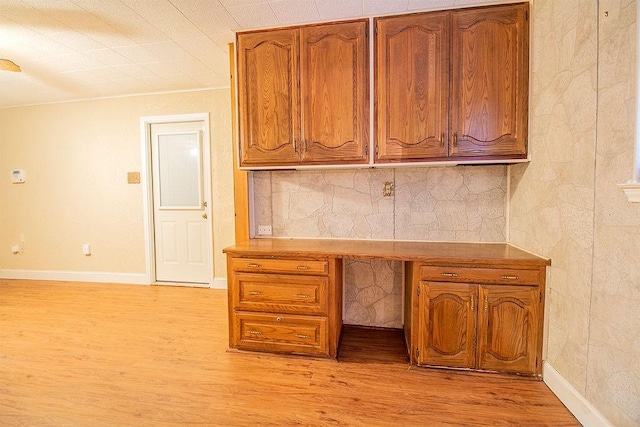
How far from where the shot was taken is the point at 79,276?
4082 millimetres

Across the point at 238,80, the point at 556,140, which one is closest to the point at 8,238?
the point at 238,80

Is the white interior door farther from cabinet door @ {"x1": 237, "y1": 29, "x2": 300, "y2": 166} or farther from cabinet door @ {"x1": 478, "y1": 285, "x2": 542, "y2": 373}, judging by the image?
cabinet door @ {"x1": 478, "y1": 285, "x2": 542, "y2": 373}

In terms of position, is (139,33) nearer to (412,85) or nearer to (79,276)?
(412,85)

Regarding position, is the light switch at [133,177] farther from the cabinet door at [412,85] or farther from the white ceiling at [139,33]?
the cabinet door at [412,85]

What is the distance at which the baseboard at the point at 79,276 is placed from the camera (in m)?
3.92

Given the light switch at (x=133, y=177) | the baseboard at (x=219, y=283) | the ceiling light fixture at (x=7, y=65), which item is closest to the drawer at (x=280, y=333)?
the baseboard at (x=219, y=283)

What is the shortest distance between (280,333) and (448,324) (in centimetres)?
117

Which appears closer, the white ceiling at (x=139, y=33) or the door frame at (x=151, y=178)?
the white ceiling at (x=139, y=33)

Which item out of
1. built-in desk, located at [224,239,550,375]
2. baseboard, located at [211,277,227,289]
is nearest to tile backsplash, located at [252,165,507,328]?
built-in desk, located at [224,239,550,375]

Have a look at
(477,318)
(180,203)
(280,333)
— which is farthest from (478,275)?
(180,203)

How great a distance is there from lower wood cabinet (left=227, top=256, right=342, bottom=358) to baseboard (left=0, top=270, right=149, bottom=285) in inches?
95.2

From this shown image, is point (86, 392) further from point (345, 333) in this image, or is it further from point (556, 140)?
point (556, 140)

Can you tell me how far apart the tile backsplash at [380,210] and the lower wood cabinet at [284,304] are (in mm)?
560

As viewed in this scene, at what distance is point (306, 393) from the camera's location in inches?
69.0
